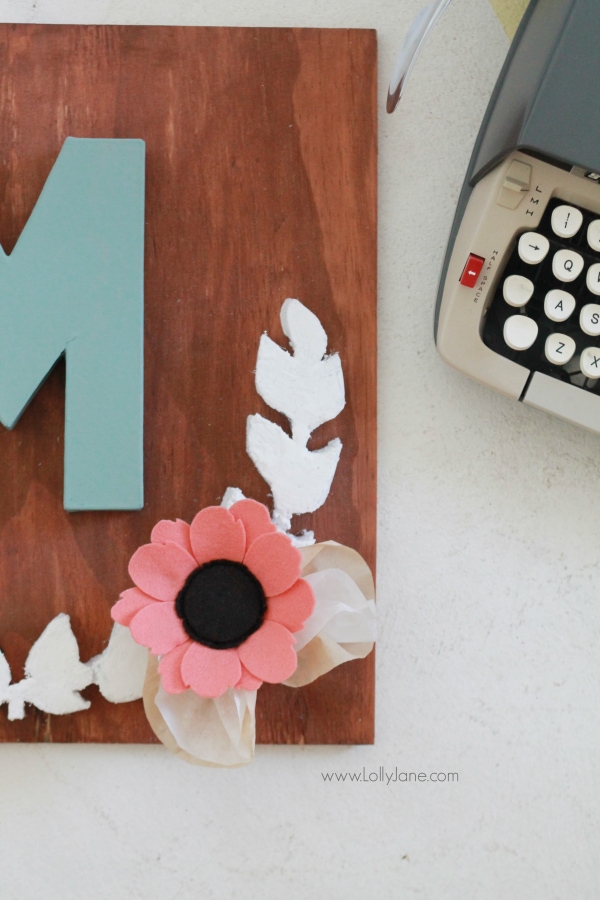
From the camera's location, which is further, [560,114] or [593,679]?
[593,679]

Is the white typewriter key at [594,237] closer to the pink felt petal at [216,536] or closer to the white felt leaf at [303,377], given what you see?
the white felt leaf at [303,377]

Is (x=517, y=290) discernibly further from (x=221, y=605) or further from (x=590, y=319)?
(x=221, y=605)

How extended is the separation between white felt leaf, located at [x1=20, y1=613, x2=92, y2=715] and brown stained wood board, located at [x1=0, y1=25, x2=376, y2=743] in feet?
0.03

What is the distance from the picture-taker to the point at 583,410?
61 cm

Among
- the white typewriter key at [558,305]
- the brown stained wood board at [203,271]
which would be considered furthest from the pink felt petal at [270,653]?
the white typewriter key at [558,305]

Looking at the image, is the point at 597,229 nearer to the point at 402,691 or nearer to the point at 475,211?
the point at 475,211

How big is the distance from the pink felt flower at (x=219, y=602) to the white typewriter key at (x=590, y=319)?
299 mm

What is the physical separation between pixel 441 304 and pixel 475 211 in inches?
3.1

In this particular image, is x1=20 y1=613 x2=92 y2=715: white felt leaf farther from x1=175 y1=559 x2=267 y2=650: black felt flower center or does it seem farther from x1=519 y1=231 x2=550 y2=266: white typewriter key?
x1=519 y1=231 x2=550 y2=266: white typewriter key

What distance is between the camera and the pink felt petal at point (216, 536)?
1.76ft

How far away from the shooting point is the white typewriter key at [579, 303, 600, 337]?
1.93 ft

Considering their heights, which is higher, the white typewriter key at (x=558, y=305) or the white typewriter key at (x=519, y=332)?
the white typewriter key at (x=558, y=305)

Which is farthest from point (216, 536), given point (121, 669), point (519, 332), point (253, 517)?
point (519, 332)

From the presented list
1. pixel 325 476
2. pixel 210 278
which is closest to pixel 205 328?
pixel 210 278
